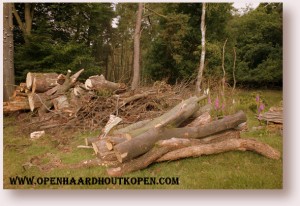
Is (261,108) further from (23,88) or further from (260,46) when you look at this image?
(23,88)

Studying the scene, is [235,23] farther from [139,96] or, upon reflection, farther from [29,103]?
[29,103]

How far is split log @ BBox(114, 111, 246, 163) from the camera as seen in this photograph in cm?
396

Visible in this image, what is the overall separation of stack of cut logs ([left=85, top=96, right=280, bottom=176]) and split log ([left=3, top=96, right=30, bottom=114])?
2.23 m

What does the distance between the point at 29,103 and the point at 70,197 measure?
2912 mm

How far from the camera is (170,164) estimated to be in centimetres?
430

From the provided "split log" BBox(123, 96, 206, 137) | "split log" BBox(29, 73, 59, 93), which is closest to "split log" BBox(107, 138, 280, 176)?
"split log" BBox(123, 96, 206, 137)

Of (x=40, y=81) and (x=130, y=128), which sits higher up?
(x=40, y=81)

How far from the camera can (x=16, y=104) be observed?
607 cm

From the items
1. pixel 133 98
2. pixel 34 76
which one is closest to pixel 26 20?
pixel 34 76

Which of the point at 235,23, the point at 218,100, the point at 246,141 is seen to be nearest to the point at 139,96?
the point at 218,100

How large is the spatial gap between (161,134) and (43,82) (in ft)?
10.6

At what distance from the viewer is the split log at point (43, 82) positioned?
6012 millimetres

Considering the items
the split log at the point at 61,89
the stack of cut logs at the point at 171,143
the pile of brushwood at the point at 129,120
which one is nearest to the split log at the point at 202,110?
the pile of brushwood at the point at 129,120

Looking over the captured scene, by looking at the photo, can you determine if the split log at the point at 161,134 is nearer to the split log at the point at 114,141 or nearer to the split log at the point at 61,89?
the split log at the point at 114,141
